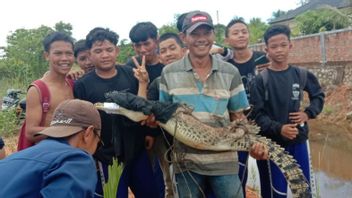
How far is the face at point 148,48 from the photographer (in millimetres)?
3691

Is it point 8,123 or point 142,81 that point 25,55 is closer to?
point 8,123

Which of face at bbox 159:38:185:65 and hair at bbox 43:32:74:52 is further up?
hair at bbox 43:32:74:52

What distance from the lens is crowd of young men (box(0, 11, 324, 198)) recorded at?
299 cm

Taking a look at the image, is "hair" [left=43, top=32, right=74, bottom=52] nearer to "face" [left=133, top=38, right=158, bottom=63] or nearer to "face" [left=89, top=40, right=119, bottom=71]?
"face" [left=89, top=40, right=119, bottom=71]

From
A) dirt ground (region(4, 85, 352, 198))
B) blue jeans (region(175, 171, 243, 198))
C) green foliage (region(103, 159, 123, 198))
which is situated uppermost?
green foliage (region(103, 159, 123, 198))

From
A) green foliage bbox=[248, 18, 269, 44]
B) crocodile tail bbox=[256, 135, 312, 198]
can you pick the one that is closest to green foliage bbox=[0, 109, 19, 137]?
crocodile tail bbox=[256, 135, 312, 198]

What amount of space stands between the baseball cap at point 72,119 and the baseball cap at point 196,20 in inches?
48.2

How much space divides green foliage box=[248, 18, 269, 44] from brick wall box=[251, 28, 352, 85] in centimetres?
549

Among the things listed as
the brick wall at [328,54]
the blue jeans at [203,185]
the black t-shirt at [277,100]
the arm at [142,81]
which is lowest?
the brick wall at [328,54]

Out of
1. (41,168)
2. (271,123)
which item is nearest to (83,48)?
(271,123)

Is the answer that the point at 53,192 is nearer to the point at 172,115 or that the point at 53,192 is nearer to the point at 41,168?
the point at 41,168

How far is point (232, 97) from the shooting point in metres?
3.07

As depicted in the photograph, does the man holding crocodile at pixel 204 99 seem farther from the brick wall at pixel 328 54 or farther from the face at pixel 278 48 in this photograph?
the brick wall at pixel 328 54

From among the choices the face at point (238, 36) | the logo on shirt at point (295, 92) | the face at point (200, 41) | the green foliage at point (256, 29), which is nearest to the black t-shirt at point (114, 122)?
the face at point (200, 41)
